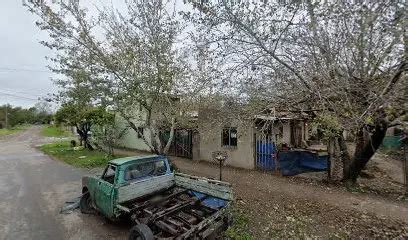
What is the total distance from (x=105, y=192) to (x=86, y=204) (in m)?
2.01

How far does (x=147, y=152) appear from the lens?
20.1m

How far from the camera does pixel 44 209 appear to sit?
804 cm

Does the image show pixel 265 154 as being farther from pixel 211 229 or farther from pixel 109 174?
pixel 211 229

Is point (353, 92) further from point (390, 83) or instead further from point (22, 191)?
point (22, 191)

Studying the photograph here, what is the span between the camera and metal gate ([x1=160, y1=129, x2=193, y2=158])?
16047mm

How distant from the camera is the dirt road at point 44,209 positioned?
248 inches

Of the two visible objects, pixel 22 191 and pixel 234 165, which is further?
pixel 234 165

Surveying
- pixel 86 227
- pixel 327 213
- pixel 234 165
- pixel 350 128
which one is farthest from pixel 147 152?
pixel 350 128

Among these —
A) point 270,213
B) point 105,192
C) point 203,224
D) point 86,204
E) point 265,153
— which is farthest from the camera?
point 265,153

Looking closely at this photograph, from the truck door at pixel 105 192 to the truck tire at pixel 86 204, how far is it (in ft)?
3.48

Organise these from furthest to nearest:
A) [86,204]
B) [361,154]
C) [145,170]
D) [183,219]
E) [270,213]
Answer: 1. [361,154]
2. [86,204]
3. [270,213]
4. [145,170]
5. [183,219]

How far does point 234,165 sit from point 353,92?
308 inches

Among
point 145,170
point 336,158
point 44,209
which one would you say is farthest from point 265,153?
point 44,209

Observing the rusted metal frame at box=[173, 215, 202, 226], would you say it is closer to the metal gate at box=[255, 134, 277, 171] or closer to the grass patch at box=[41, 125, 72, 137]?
the metal gate at box=[255, 134, 277, 171]
